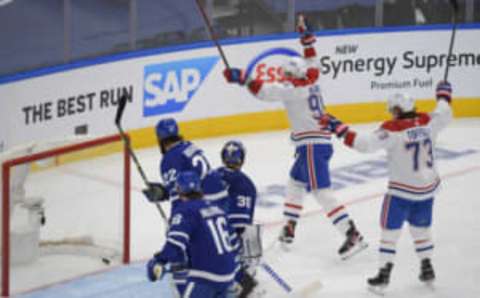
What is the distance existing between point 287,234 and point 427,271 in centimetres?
117

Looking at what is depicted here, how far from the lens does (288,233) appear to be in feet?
24.4

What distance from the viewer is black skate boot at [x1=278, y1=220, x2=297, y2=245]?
744cm

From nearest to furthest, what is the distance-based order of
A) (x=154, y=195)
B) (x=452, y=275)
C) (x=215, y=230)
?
(x=215, y=230) → (x=154, y=195) → (x=452, y=275)

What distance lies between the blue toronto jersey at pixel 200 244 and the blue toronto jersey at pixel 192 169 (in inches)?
28.2

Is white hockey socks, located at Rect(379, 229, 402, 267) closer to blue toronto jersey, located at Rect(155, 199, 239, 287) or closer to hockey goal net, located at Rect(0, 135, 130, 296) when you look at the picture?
blue toronto jersey, located at Rect(155, 199, 239, 287)

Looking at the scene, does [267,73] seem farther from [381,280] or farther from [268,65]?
[381,280]

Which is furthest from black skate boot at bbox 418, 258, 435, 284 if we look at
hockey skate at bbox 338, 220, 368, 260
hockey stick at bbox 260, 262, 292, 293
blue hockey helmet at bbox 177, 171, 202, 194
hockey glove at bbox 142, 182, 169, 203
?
blue hockey helmet at bbox 177, 171, 202, 194

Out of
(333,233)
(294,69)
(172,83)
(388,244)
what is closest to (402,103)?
(388,244)

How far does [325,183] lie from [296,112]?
0.53m

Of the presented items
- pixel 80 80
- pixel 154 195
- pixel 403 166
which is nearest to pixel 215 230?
pixel 154 195

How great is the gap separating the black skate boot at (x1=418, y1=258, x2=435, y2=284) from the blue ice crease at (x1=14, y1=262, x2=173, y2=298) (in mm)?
1597

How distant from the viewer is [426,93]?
11680 mm

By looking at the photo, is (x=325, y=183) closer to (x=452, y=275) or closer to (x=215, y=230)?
(x=452, y=275)

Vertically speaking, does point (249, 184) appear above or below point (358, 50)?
below
